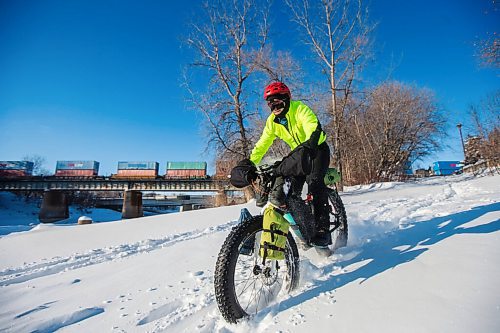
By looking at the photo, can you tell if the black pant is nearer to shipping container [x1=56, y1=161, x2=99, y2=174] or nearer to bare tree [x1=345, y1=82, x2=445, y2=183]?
bare tree [x1=345, y1=82, x2=445, y2=183]

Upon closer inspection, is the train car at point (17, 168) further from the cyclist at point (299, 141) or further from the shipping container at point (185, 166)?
the cyclist at point (299, 141)

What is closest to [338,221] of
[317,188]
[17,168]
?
[317,188]

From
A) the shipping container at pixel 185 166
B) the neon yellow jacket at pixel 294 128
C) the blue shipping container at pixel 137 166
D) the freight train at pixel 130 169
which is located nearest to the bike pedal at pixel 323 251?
the neon yellow jacket at pixel 294 128

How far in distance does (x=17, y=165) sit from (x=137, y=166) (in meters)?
22.7

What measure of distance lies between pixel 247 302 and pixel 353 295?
0.75 m

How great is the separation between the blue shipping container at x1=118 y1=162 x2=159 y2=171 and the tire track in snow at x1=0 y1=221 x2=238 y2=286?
54.7 m

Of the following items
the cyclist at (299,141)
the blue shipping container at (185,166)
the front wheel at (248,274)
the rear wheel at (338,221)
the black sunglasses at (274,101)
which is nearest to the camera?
the front wheel at (248,274)

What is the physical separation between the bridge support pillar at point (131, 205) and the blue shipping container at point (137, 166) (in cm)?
3794

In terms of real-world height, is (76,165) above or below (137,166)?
above

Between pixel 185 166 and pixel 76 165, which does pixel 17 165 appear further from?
pixel 185 166

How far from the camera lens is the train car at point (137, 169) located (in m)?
54.2

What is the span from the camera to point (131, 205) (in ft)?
63.6

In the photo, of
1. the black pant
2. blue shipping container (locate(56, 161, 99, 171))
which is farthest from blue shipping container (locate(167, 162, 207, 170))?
the black pant

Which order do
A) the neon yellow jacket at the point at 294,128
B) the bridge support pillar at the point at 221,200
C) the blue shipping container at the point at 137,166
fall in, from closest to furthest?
1. the neon yellow jacket at the point at 294,128
2. the bridge support pillar at the point at 221,200
3. the blue shipping container at the point at 137,166
